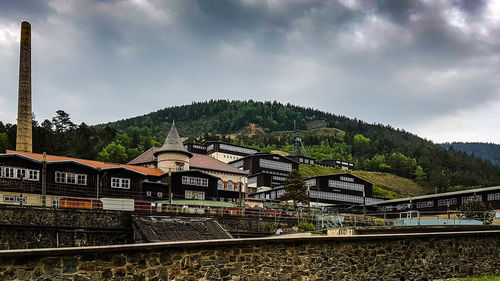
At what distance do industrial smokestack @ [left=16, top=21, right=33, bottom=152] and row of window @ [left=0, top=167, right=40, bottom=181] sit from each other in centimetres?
1098

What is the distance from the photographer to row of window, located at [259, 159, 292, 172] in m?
96.8

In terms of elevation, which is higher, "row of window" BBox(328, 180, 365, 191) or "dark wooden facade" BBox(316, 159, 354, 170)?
"dark wooden facade" BBox(316, 159, 354, 170)

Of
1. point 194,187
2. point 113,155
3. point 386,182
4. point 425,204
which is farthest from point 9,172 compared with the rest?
point 386,182

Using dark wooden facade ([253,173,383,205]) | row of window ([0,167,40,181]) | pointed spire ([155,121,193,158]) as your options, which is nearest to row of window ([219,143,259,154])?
dark wooden facade ([253,173,383,205])

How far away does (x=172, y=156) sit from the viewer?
5938 centimetres

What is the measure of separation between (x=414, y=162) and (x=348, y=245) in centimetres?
14803

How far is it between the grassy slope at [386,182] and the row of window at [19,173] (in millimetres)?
77926

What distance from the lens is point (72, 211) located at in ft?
105

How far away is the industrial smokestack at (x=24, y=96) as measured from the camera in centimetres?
5178

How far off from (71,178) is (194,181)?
15.2 m

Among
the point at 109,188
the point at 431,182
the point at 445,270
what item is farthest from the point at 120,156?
the point at 431,182

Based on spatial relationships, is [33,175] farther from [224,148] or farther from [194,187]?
[224,148]

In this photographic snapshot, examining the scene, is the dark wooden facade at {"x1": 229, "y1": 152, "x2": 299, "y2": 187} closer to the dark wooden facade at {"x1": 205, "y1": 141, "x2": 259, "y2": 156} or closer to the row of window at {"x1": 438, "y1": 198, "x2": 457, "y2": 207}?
the dark wooden facade at {"x1": 205, "y1": 141, "x2": 259, "y2": 156}

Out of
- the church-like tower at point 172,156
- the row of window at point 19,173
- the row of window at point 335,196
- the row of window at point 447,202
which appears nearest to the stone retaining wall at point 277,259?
the row of window at point 19,173
